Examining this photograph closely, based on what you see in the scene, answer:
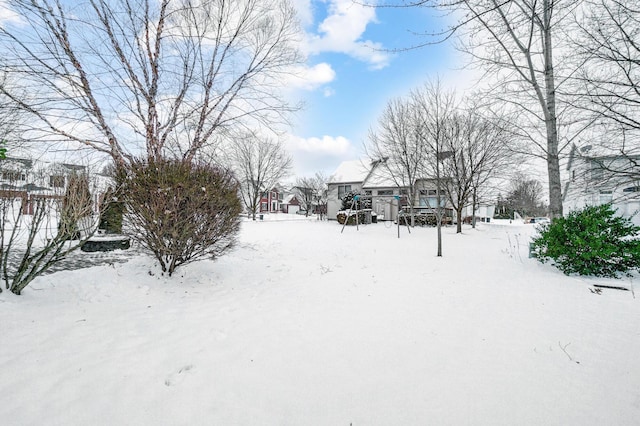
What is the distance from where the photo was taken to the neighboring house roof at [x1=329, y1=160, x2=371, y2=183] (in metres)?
30.2

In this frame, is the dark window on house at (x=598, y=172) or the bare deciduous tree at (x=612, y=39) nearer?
the bare deciduous tree at (x=612, y=39)

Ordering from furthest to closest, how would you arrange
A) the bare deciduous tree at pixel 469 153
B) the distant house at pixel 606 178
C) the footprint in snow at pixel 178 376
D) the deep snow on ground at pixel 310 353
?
the bare deciduous tree at pixel 469 153, the distant house at pixel 606 178, the footprint in snow at pixel 178 376, the deep snow on ground at pixel 310 353

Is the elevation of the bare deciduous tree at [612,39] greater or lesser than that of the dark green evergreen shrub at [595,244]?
greater

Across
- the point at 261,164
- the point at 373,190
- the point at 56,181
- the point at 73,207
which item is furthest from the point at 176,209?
the point at 261,164

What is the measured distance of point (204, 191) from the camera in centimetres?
439

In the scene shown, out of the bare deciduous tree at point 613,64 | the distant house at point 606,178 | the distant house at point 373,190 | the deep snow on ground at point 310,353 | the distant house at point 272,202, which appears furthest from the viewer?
the distant house at point 272,202

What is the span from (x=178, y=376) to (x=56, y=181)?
3.77 metres

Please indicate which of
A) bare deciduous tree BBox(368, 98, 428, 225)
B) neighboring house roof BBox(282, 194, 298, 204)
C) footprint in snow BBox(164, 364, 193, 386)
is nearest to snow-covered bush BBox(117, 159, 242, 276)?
footprint in snow BBox(164, 364, 193, 386)

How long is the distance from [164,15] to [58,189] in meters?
6.30

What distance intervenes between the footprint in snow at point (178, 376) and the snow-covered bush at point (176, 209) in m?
2.37

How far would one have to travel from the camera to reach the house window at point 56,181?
154 inches

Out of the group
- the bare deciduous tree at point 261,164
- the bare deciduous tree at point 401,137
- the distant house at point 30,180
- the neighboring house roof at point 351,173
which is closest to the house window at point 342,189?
the neighboring house roof at point 351,173

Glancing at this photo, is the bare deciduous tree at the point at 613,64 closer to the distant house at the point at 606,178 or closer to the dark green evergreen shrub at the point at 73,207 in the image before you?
the distant house at the point at 606,178

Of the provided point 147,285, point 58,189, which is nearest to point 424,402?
point 147,285
